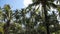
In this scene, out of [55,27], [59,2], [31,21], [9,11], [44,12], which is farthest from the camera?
[31,21]

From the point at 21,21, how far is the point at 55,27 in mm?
11210

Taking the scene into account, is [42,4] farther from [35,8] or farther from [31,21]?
[31,21]

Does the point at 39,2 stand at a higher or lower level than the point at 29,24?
higher

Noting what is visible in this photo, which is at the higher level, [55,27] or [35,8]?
[35,8]

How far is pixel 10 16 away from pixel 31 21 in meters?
16.5

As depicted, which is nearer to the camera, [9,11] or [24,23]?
[9,11]

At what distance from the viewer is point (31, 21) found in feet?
157

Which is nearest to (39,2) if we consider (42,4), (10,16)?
(42,4)

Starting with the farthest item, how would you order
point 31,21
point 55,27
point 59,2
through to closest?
point 31,21, point 55,27, point 59,2

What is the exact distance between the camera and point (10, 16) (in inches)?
1247

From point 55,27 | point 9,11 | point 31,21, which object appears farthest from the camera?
point 31,21

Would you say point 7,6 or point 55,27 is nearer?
point 7,6

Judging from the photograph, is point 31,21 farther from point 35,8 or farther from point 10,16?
point 35,8

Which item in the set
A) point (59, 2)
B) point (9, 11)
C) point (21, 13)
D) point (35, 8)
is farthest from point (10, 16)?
point (21, 13)
